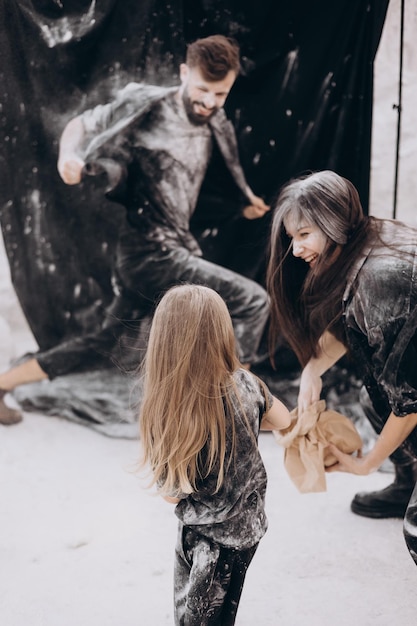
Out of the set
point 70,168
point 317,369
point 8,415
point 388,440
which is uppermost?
point 70,168

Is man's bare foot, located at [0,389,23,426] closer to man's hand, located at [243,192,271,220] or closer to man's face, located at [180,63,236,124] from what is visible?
man's hand, located at [243,192,271,220]

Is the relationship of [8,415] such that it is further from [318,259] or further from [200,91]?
[318,259]

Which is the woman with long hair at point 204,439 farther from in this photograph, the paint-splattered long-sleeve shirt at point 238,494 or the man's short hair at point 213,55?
the man's short hair at point 213,55

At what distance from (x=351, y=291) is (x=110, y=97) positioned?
1651mm

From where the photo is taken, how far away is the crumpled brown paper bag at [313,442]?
227 centimetres

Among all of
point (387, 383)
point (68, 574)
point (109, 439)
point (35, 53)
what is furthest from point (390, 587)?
point (35, 53)

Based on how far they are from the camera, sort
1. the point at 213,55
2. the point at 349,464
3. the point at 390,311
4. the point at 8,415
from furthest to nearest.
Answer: the point at 8,415, the point at 213,55, the point at 349,464, the point at 390,311

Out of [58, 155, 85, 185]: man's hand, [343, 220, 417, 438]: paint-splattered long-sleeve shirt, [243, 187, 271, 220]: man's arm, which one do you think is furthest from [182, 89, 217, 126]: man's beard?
[343, 220, 417, 438]: paint-splattered long-sleeve shirt

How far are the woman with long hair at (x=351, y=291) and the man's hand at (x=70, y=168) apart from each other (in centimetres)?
138

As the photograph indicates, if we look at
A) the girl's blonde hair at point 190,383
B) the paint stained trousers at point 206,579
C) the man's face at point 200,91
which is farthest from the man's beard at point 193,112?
the paint stained trousers at point 206,579

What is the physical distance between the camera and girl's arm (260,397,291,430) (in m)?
1.89

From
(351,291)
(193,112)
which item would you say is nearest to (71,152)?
(193,112)

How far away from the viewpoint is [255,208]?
350cm

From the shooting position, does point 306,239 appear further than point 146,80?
No
